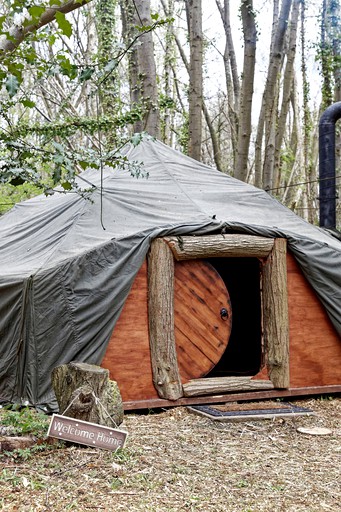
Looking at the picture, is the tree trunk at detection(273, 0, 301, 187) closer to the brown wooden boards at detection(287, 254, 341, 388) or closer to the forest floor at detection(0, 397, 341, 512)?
the brown wooden boards at detection(287, 254, 341, 388)

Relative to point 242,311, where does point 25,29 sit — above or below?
above

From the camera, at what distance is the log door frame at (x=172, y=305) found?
23.8ft

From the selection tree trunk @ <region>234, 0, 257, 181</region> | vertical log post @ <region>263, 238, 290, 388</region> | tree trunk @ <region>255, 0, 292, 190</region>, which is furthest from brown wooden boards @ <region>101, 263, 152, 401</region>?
tree trunk @ <region>255, 0, 292, 190</region>

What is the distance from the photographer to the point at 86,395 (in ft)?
17.2

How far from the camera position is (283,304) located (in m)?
7.71

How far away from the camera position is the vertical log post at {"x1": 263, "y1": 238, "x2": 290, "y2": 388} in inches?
302

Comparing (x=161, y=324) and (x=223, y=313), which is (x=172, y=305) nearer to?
(x=161, y=324)

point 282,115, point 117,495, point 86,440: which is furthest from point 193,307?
point 282,115

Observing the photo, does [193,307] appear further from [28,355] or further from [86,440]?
[86,440]

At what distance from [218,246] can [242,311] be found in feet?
9.68

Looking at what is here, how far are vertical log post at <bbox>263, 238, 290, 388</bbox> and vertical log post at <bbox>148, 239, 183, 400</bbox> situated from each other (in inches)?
42.7

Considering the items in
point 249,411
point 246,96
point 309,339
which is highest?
point 246,96

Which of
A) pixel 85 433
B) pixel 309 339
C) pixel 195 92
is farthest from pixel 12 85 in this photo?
pixel 195 92

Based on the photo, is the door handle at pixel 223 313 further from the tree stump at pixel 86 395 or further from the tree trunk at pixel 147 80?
the tree trunk at pixel 147 80
